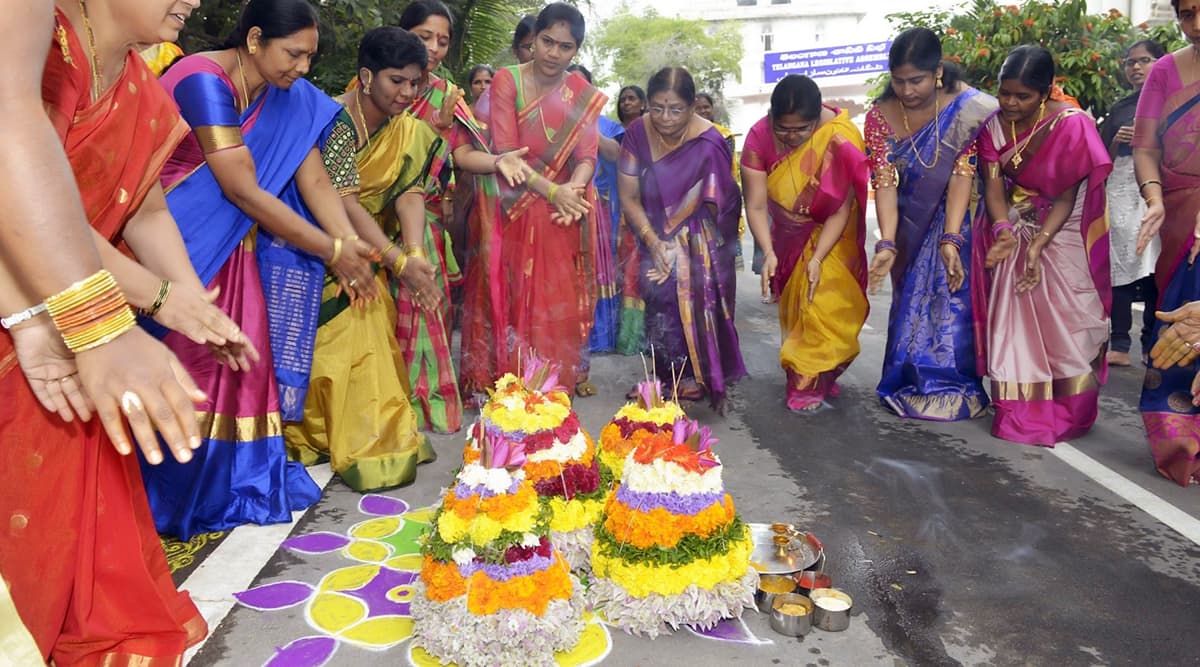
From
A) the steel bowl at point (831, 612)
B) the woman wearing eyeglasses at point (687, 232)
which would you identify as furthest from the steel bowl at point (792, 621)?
the woman wearing eyeglasses at point (687, 232)

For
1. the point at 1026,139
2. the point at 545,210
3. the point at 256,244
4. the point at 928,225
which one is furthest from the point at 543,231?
the point at 1026,139

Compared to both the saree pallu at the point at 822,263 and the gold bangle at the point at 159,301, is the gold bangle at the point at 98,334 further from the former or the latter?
the saree pallu at the point at 822,263

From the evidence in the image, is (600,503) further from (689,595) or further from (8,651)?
(8,651)

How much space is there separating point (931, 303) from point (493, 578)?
3543mm

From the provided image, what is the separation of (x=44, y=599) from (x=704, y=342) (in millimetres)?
3780

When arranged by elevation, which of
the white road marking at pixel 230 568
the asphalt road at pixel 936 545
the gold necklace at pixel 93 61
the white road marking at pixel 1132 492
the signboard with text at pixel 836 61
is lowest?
the white road marking at pixel 1132 492

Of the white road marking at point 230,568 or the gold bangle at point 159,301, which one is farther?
the white road marking at point 230,568

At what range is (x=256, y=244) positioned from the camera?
3.56 metres

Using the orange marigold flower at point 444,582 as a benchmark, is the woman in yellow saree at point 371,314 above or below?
above

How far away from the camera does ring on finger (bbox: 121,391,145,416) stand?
133 centimetres

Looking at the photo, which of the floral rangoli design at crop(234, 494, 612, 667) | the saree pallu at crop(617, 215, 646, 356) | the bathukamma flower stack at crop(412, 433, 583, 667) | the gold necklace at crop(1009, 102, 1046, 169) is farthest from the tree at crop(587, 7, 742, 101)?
the bathukamma flower stack at crop(412, 433, 583, 667)

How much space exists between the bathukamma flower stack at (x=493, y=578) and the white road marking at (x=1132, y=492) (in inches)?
103

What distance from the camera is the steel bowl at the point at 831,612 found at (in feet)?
8.75

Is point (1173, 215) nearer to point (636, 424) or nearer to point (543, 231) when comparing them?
point (636, 424)
